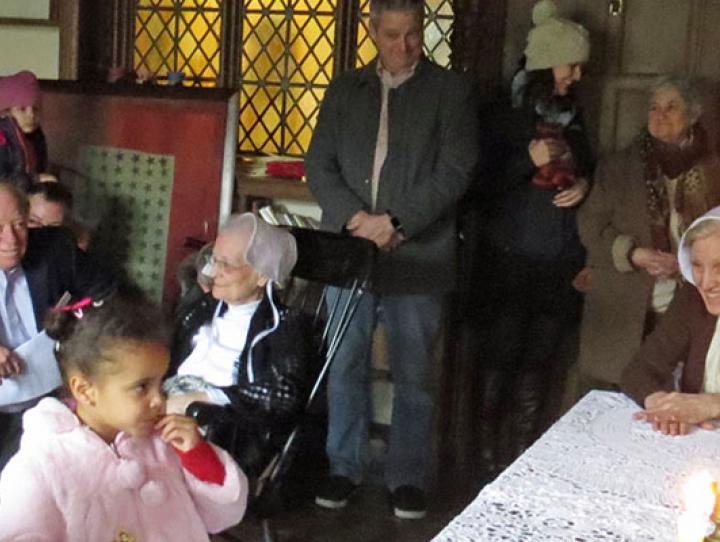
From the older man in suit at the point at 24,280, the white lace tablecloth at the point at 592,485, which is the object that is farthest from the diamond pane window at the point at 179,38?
the white lace tablecloth at the point at 592,485

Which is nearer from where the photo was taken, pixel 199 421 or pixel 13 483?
pixel 13 483

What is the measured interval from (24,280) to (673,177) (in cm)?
172

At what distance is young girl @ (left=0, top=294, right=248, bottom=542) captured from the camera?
171 centimetres

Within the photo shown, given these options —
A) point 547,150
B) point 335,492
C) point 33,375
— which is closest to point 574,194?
point 547,150

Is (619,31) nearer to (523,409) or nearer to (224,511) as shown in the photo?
(523,409)

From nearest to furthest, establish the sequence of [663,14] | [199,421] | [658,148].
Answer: [199,421]
[658,148]
[663,14]

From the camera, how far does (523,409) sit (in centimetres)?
370

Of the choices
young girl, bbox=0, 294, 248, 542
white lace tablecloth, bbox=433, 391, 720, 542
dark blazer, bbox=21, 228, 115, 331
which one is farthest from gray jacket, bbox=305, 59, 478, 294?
young girl, bbox=0, 294, 248, 542

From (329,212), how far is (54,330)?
1473 mm

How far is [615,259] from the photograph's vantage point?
10.9 feet

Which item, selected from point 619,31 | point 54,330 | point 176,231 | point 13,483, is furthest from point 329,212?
point 13,483

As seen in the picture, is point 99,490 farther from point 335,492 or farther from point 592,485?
point 335,492

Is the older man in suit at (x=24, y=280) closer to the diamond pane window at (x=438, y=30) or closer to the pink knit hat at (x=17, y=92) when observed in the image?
the pink knit hat at (x=17, y=92)

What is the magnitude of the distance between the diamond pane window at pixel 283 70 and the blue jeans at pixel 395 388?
1.03m
